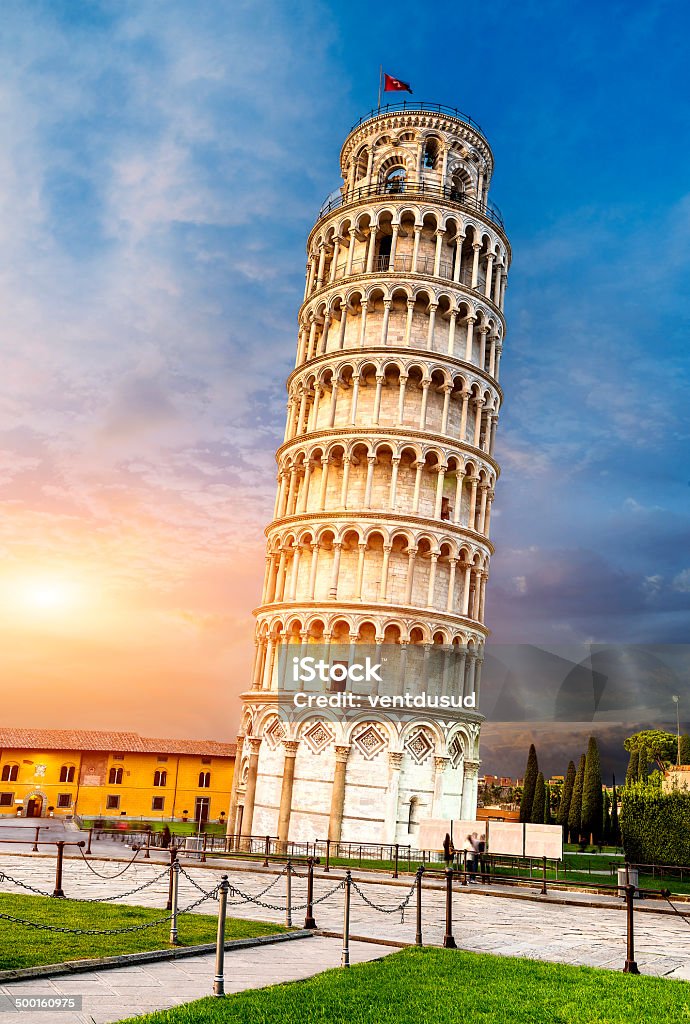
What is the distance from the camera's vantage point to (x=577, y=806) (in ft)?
213

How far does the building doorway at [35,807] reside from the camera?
2643 inches

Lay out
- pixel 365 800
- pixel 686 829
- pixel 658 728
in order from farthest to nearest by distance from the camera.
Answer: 1. pixel 658 728
2. pixel 365 800
3. pixel 686 829

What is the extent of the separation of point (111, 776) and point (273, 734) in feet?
119

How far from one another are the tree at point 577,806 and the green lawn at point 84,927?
53.2 m

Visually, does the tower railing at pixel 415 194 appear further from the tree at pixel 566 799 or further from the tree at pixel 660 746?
the tree at pixel 660 746

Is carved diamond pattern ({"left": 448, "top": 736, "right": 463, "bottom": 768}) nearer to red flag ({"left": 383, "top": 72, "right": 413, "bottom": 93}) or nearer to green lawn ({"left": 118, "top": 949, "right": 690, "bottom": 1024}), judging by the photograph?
green lawn ({"left": 118, "top": 949, "right": 690, "bottom": 1024})

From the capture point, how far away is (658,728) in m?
92.4

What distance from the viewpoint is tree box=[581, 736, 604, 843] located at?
63.2 m

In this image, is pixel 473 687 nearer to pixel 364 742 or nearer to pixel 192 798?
pixel 364 742

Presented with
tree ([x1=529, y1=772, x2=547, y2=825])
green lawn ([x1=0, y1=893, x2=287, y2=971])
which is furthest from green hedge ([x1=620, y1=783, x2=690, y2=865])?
tree ([x1=529, y1=772, x2=547, y2=825])

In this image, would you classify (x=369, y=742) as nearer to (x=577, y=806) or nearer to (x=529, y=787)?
(x=529, y=787)

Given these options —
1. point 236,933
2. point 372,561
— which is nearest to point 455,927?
point 236,933

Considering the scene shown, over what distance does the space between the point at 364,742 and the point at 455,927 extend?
70.0ft

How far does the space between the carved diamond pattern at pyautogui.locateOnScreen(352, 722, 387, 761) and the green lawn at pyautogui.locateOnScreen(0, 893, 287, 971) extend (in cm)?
2063
